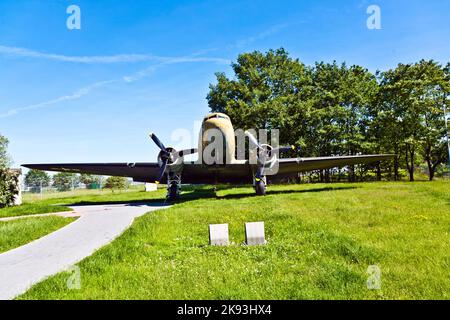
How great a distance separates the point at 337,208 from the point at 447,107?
38.9m

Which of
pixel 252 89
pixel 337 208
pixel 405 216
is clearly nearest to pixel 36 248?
pixel 337 208

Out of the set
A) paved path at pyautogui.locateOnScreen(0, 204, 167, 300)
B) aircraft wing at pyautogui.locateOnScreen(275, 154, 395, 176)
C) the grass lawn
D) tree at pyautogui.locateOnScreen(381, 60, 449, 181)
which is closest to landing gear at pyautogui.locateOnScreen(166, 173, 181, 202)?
aircraft wing at pyautogui.locateOnScreen(275, 154, 395, 176)

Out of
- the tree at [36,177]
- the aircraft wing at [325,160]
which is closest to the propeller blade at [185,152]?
the aircraft wing at [325,160]

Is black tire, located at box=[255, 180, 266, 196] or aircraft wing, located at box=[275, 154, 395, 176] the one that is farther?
aircraft wing, located at box=[275, 154, 395, 176]

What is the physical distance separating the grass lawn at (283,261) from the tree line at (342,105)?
32.8 m

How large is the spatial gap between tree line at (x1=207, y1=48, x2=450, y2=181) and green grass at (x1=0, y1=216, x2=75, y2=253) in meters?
31.9

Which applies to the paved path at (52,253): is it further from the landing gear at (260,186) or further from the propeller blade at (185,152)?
the landing gear at (260,186)

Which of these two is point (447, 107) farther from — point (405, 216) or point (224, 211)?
point (224, 211)

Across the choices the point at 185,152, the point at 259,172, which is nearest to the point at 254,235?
the point at 259,172

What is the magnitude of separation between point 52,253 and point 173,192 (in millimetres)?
14166

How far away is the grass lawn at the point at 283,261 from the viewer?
17.2ft

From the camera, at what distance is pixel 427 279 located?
17.8ft

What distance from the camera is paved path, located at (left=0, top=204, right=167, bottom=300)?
21.1 feet

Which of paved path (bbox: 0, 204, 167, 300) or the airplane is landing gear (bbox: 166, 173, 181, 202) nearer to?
the airplane
